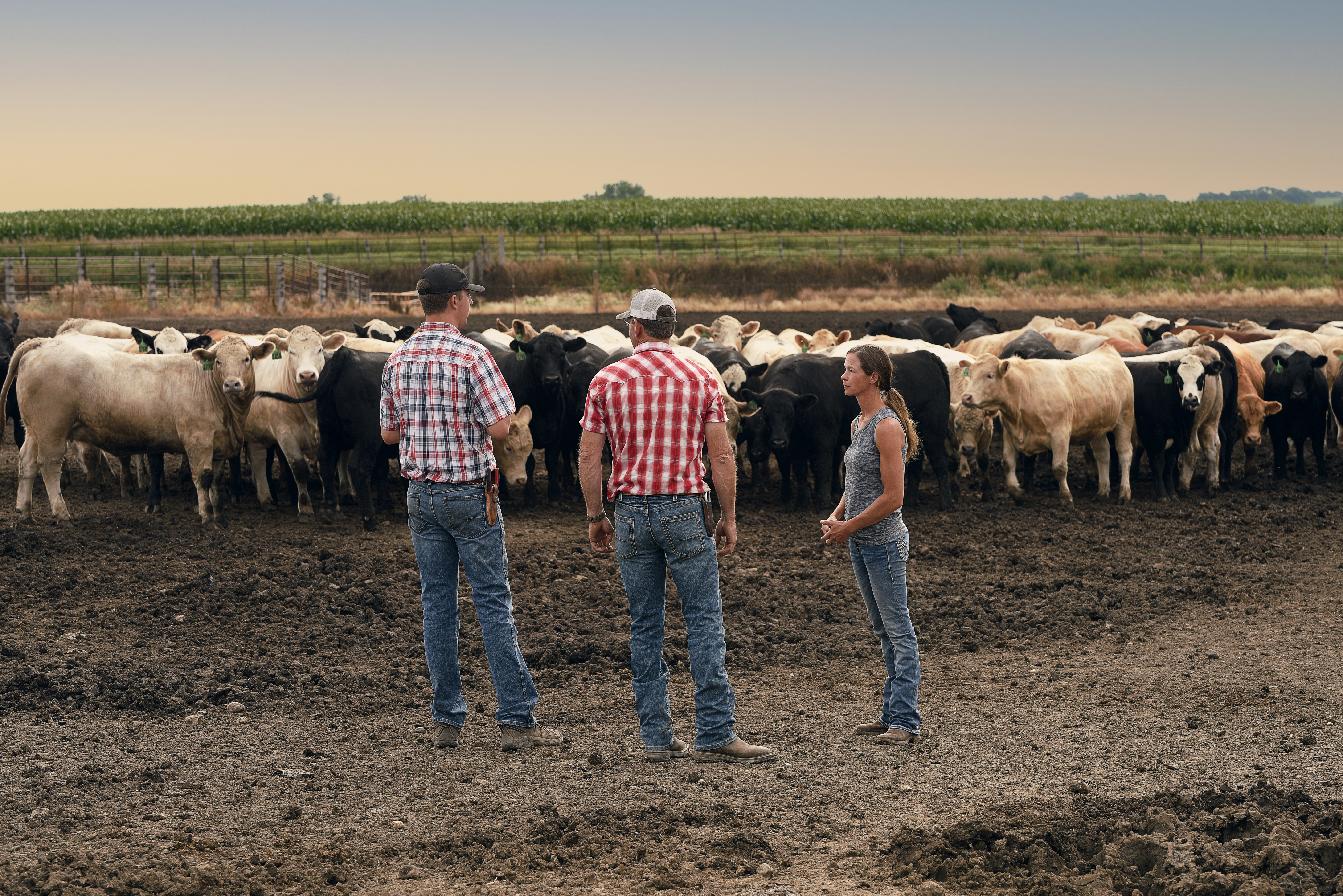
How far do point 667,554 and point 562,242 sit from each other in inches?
2009

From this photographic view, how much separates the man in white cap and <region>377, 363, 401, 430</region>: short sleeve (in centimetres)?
101

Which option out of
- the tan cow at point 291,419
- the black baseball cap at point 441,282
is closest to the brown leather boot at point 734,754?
the black baseball cap at point 441,282

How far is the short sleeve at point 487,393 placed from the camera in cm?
541

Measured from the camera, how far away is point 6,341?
16.8 metres

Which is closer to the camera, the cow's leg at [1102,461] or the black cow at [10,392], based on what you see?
the black cow at [10,392]

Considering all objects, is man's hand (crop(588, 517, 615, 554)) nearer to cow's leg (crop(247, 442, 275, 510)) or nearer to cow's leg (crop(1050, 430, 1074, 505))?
cow's leg (crop(247, 442, 275, 510))

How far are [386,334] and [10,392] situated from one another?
488 centimetres

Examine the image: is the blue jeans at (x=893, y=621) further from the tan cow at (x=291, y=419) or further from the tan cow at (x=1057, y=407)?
the tan cow at (x=291, y=419)

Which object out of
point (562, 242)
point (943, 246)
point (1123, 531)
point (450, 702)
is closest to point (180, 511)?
point (450, 702)

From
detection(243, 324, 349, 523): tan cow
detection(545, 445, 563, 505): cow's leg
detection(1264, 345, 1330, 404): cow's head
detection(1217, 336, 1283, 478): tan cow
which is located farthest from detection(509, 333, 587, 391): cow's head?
detection(1264, 345, 1330, 404): cow's head

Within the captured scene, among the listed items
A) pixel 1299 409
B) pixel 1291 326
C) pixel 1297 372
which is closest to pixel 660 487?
pixel 1299 409

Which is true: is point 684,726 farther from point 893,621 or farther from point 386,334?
point 386,334

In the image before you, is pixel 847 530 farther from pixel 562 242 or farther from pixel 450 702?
pixel 562 242

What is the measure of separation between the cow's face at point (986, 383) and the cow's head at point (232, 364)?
7007mm
